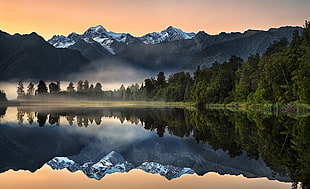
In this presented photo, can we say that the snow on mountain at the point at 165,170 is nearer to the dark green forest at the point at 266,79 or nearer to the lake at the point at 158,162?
the lake at the point at 158,162

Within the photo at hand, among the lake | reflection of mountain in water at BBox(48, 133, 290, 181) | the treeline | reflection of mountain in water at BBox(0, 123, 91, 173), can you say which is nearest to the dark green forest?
the treeline

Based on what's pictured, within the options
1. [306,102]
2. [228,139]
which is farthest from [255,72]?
[228,139]

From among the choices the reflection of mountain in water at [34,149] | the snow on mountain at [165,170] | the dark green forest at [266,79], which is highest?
the dark green forest at [266,79]

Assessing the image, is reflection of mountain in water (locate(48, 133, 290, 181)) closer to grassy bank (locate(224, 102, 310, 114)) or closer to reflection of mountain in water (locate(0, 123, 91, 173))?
reflection of mountain in water (locate(0, 123, 91, 173))

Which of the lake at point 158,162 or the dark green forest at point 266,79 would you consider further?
the dark green forest at point 266,79

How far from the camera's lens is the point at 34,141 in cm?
2692

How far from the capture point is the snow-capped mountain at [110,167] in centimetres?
1580

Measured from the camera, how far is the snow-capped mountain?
15797 millimetres

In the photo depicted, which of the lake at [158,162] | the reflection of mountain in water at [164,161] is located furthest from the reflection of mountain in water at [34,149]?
the reflection of mountain in water at [164,161]

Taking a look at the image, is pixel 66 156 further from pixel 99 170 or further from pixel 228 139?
pixel 228 139

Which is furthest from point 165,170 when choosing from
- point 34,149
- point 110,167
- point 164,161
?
point 34,149

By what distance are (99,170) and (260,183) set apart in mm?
7303

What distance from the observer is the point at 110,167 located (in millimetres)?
17562

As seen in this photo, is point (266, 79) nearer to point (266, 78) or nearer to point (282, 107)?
point (266, 78)
